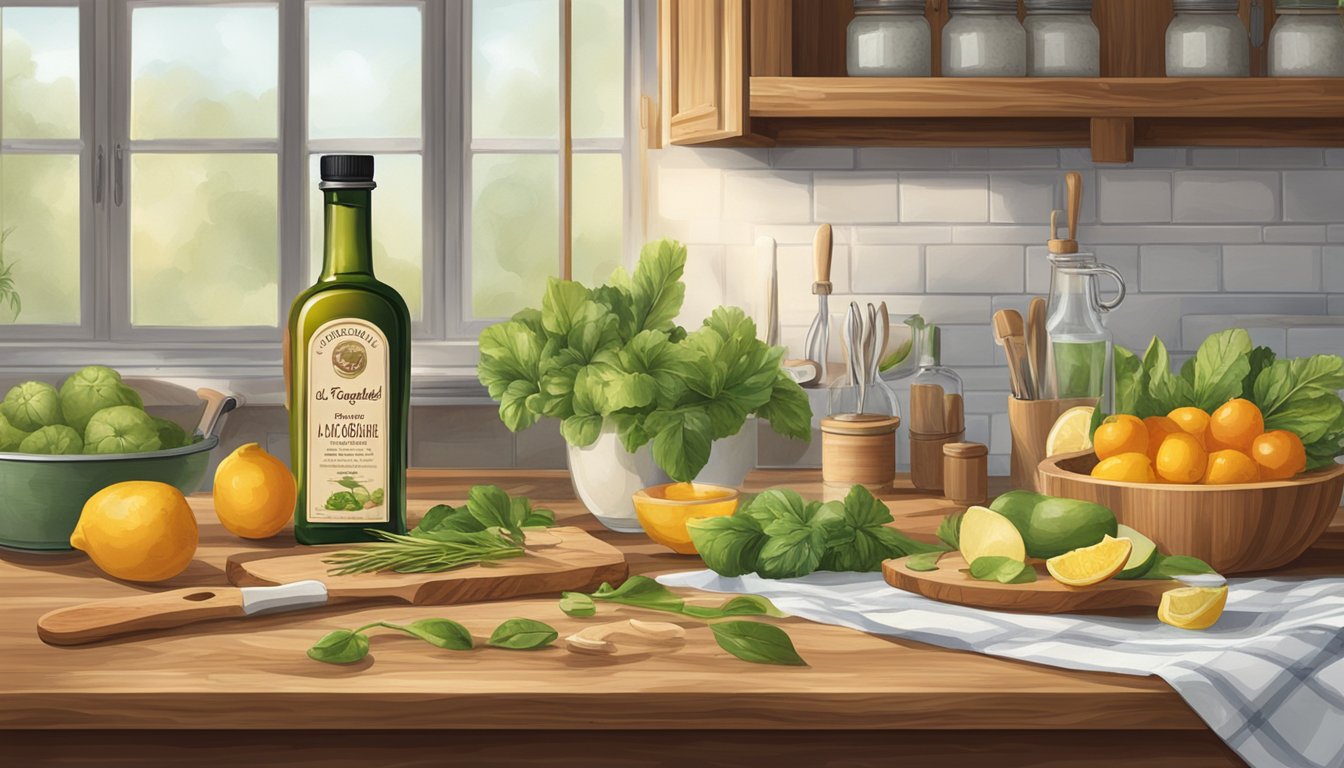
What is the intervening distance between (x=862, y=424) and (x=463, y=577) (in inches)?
24.7

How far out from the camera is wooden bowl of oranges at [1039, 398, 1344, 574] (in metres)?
1.25

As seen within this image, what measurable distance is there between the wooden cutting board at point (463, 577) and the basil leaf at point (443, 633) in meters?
0.12

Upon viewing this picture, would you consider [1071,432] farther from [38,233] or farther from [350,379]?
[38,233]

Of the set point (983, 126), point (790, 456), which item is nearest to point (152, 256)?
point (790, 456)

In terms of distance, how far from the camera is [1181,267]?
2.21 meters

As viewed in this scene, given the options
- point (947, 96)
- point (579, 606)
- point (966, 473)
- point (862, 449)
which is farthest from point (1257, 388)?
point (579, 606)

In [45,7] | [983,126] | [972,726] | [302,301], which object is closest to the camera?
[972,726]

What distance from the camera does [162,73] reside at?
2734mm

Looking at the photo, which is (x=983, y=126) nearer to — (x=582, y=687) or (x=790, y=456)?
(x=790, y=456)

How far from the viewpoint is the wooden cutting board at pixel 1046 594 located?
3.73 feet

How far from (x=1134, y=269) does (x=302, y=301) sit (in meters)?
1.44

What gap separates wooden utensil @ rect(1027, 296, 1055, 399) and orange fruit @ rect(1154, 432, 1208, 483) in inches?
16.2

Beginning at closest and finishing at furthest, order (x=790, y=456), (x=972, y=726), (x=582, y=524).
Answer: (x=972, y=726), (x=582, y=524), (x=790, y=456)

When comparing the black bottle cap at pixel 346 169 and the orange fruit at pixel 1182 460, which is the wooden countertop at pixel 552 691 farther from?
the black bottle cap at pixel 346 169
